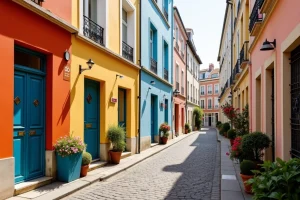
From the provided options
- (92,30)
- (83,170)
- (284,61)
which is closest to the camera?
(284,61)

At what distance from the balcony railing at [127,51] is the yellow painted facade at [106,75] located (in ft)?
1.11

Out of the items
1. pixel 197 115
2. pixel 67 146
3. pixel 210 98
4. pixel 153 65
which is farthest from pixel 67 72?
pixel 210 98

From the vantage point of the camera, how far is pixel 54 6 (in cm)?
630

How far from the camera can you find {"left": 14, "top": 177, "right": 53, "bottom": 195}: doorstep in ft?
17.1

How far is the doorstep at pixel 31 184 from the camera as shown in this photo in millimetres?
5203

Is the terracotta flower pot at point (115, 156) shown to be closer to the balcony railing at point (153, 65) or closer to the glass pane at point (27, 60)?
the glass pane at point (27, 60)

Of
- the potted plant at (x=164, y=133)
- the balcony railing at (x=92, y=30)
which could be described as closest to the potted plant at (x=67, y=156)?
the balcony railing at (x=92, y=30)

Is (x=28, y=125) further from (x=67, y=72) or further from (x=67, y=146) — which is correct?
(x=67, y=72)

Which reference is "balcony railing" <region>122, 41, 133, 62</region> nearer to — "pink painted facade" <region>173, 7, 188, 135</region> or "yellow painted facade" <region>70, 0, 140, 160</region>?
"yellow painted facade" <region>70, 0, 140, 160</region>

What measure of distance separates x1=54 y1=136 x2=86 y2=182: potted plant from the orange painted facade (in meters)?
0.23

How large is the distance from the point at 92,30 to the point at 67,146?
12.9ft

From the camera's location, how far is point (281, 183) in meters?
2.87

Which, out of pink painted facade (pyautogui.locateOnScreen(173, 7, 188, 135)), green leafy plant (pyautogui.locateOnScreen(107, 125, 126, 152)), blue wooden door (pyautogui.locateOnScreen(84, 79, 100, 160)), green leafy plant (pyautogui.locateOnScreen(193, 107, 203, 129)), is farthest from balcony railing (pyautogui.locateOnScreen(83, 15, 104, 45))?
green leafy plant (pyautogui.locateOnScreen(193, 107, 203, 129))

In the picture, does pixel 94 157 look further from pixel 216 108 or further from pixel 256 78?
pixel 216 108
